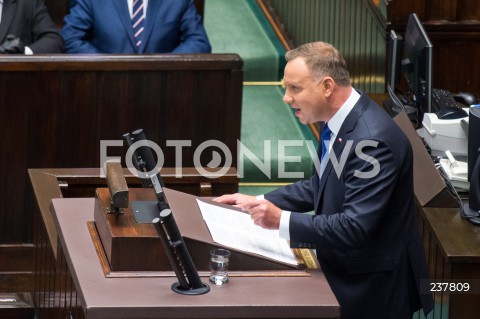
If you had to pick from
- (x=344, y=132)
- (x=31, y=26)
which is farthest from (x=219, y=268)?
Answer: (x=31, y=26)

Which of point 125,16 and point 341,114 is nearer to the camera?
point 341,114

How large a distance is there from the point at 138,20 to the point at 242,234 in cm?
281

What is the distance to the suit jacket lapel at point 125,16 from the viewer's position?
600 cm

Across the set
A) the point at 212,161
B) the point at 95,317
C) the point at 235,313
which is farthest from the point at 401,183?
the point at 212,161

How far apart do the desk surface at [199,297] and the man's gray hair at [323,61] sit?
0.62 m

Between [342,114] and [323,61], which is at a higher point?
[323,61]

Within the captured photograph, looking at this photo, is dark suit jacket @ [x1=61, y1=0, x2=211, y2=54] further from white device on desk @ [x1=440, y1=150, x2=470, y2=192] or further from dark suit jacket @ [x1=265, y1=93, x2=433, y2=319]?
dark suit jacket @ [x1=265, y1=93, x2=433, y2=319]

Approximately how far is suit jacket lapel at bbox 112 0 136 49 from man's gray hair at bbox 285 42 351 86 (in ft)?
8.45

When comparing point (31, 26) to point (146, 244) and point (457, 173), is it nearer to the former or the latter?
point (457, 173)

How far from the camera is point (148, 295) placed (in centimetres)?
304

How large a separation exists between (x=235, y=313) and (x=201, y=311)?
3.5 inches

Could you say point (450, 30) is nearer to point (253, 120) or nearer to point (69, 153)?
point (253, 120)

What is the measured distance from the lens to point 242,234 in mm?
3479

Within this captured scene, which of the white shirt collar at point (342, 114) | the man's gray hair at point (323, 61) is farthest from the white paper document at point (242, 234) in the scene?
the man's gray hair at point (323, 61)
